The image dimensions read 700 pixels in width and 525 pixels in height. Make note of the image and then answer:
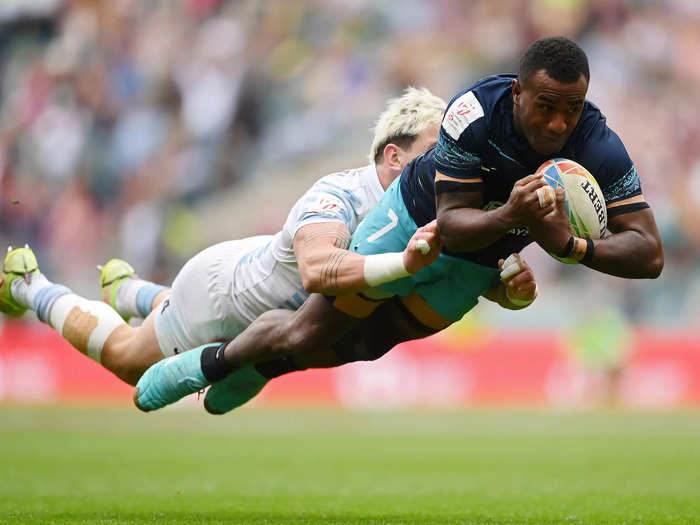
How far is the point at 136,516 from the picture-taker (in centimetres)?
655

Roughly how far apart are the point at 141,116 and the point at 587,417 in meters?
11.4

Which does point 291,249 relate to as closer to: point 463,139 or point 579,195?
point 463,139

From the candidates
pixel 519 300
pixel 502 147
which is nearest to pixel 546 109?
pixel 502 147

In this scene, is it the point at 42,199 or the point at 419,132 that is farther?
the point at 42,199

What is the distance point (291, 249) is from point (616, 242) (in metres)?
2.30

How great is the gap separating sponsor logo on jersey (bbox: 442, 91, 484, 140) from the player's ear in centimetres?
125

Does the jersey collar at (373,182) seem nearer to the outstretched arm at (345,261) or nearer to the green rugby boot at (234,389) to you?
the outstretched arm at (345,261)

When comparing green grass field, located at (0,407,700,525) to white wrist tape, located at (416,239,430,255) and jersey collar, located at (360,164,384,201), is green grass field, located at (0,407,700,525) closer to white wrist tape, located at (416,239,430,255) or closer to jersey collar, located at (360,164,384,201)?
white wrist tape, located at (416,239,430,255)

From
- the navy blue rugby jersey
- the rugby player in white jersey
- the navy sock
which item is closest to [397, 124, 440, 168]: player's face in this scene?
the rugby player in white jersey

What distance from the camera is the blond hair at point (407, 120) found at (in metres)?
6.63

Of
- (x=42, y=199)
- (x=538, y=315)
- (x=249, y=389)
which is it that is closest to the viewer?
(x=249, y=389)

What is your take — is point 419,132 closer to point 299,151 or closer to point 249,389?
point 249,389

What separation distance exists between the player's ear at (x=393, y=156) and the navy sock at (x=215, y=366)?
1580 mm

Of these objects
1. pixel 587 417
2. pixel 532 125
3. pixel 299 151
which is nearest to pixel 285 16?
pixel 299 151
